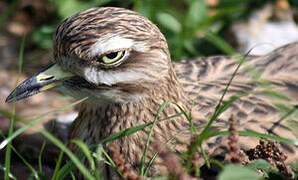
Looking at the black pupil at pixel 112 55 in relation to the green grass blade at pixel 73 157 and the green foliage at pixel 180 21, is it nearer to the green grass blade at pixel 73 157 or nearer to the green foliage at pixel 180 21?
the green grass blade at pixel 73 157

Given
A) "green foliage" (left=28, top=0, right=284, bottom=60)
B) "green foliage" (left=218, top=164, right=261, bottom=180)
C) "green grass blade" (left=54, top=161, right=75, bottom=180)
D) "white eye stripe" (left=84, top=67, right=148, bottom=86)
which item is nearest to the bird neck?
"white eye stripe" (left=84, top=67, right=148, bottom=86)


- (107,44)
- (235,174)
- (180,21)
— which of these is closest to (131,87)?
(107,44)

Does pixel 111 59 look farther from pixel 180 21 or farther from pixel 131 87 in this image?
pixel 180 21

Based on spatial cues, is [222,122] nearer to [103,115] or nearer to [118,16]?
[103,115]

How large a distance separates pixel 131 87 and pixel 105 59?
0.22 m

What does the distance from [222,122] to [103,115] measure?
26.3 inches

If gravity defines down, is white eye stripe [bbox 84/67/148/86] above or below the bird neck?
above

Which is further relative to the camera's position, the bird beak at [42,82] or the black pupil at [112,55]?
the bird beak at [42,82]

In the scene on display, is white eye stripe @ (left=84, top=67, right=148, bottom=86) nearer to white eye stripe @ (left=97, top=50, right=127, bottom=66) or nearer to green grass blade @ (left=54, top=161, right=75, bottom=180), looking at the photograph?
white eye stripe @ (left=97, top=50, right=127, bottom=66)

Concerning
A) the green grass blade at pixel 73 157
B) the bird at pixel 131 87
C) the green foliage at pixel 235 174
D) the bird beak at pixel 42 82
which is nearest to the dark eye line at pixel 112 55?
the bird at pixel 131 87

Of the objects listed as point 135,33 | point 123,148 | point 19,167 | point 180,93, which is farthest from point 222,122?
point 19,167

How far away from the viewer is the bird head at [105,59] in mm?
2270

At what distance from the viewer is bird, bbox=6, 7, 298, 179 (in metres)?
2.30

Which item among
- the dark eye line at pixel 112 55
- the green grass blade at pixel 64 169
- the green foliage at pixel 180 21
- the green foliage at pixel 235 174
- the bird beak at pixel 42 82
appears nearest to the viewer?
the green foliage at pixel 235 174
